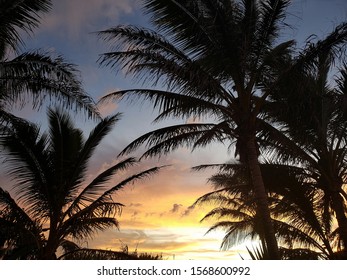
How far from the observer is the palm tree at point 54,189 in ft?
27.2

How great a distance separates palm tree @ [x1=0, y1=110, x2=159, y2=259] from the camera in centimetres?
830

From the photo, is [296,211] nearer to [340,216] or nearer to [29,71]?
[340,216]

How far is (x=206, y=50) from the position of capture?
23.0 feet

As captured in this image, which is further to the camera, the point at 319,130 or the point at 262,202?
the point at 319,130

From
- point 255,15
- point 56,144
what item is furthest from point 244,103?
point 56,144

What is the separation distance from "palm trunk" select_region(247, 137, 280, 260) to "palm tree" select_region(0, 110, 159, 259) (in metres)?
3.14

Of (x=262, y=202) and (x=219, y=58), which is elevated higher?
(x=219, y=58)

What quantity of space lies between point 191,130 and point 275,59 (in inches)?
99.8

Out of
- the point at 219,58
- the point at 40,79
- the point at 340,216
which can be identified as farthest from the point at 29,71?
the point at 340,216

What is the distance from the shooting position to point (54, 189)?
28.6 ft

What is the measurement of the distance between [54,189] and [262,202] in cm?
490

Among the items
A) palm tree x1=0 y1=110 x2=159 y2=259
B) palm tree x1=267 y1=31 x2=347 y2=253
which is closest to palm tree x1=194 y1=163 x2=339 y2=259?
palm tree x1=267 y1=31 x2=347 y2=253

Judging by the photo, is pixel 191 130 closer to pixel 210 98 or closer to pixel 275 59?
pixel 210 98

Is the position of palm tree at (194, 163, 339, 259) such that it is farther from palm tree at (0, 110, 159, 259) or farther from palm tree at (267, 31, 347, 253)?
palm tree at (0, 110, 159, 259)
